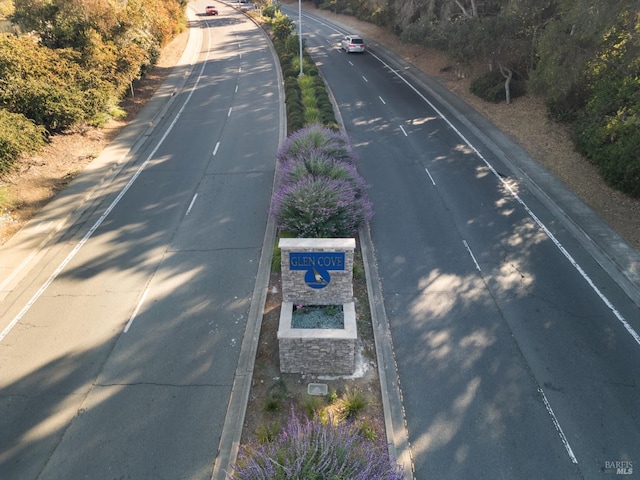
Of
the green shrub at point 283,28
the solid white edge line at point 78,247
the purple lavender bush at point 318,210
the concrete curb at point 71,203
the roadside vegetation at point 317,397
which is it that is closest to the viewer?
the roadside vegetation at point 317,397

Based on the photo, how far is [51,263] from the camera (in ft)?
40.7

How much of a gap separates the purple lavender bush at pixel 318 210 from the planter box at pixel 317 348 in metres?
3.32

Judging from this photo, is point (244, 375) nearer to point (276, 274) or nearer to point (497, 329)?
point (276, 274)

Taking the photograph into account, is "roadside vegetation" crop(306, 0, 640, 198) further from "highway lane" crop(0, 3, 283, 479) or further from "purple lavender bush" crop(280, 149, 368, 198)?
"highway lane" crop(0, 3, 283, 479)

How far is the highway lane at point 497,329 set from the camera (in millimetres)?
7629

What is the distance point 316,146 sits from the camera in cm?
1528

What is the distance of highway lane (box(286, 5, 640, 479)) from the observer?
763cm

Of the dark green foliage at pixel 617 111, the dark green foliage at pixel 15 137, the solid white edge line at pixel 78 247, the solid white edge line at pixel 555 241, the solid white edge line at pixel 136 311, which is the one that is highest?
the dark green foliage at pixel 617 111

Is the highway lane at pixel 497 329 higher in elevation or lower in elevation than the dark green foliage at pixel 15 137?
lower

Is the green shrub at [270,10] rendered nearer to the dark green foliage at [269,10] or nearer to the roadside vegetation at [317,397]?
the dark green foliage at [269,10]

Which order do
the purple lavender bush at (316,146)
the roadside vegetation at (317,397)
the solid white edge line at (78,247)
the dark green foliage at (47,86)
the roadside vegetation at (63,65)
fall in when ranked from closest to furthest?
the roadside vegetation at (317,397) < the solid white edge line at (78,247) < the purple lavender bush at (316,146) < the roadside vegetation at (63,65) < the dark green foliage at (47,86)

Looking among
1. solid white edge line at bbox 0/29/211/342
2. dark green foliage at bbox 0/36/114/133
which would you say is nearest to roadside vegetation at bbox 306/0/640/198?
solid white edge line at bbox 0/29/211/342

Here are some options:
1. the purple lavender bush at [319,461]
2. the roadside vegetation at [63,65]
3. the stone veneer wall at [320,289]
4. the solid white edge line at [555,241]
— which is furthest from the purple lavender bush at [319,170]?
the roadside vegetation at [63,65]

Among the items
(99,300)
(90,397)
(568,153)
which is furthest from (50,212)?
(568,153)
